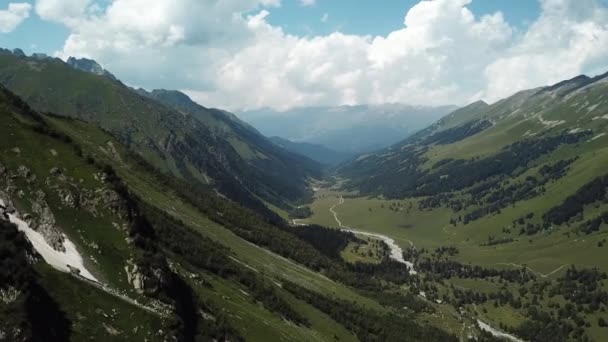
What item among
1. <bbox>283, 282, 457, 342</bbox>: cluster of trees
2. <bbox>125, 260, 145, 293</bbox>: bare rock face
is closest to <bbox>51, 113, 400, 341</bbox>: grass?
<bbox>283, 282, 457, 342</bbox>: cluster of trees

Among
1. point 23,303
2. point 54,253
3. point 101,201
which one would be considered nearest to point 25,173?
point 101,201

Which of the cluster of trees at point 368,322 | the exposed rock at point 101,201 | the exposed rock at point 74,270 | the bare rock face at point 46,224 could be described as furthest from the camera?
the cluster of trees at point 368,322

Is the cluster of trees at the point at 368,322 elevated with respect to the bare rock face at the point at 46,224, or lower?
lower

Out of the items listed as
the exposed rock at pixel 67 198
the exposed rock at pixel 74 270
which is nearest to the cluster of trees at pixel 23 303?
the exposed rock at pixel 74 270

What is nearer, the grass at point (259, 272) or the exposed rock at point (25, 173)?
the exposed rock at point (25, 173)

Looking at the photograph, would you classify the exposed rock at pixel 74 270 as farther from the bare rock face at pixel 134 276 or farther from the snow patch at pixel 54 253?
the bare rock face at pixel 134 276

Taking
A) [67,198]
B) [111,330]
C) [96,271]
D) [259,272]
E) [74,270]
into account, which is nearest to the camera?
[111,330]

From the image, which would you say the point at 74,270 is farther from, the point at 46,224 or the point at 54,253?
the point at 46,224
